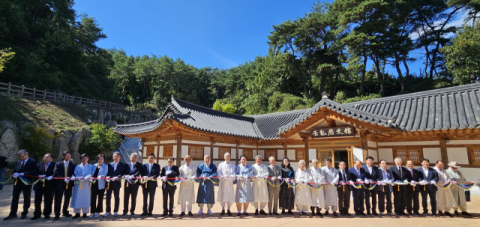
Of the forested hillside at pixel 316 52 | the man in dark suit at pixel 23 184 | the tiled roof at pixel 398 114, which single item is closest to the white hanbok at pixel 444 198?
the tiled roof at pixel 398 114

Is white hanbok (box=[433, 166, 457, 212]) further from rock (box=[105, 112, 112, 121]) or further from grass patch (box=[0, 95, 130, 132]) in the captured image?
rock (box=[105, 112, 112, 121])

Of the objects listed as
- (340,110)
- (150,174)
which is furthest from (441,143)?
(150,174)

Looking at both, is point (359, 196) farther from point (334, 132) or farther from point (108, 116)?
point (108, 116)

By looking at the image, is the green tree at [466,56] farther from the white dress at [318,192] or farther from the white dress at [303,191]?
the white dress at [303,191]

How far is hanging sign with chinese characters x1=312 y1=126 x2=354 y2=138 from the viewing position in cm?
930

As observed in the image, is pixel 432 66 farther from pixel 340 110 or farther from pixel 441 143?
pixel 340 110

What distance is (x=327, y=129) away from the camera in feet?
32.4

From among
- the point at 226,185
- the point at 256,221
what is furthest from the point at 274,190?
the point at 226,185

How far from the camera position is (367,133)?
9070mm

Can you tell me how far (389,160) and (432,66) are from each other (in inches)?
982

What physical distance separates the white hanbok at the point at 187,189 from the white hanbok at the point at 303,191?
2806mm

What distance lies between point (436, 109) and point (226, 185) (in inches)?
A: 381

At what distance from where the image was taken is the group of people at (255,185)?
19.6 feet

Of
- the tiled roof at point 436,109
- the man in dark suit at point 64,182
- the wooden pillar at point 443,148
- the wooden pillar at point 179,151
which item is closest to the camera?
the man in dark suit at point 64,182
